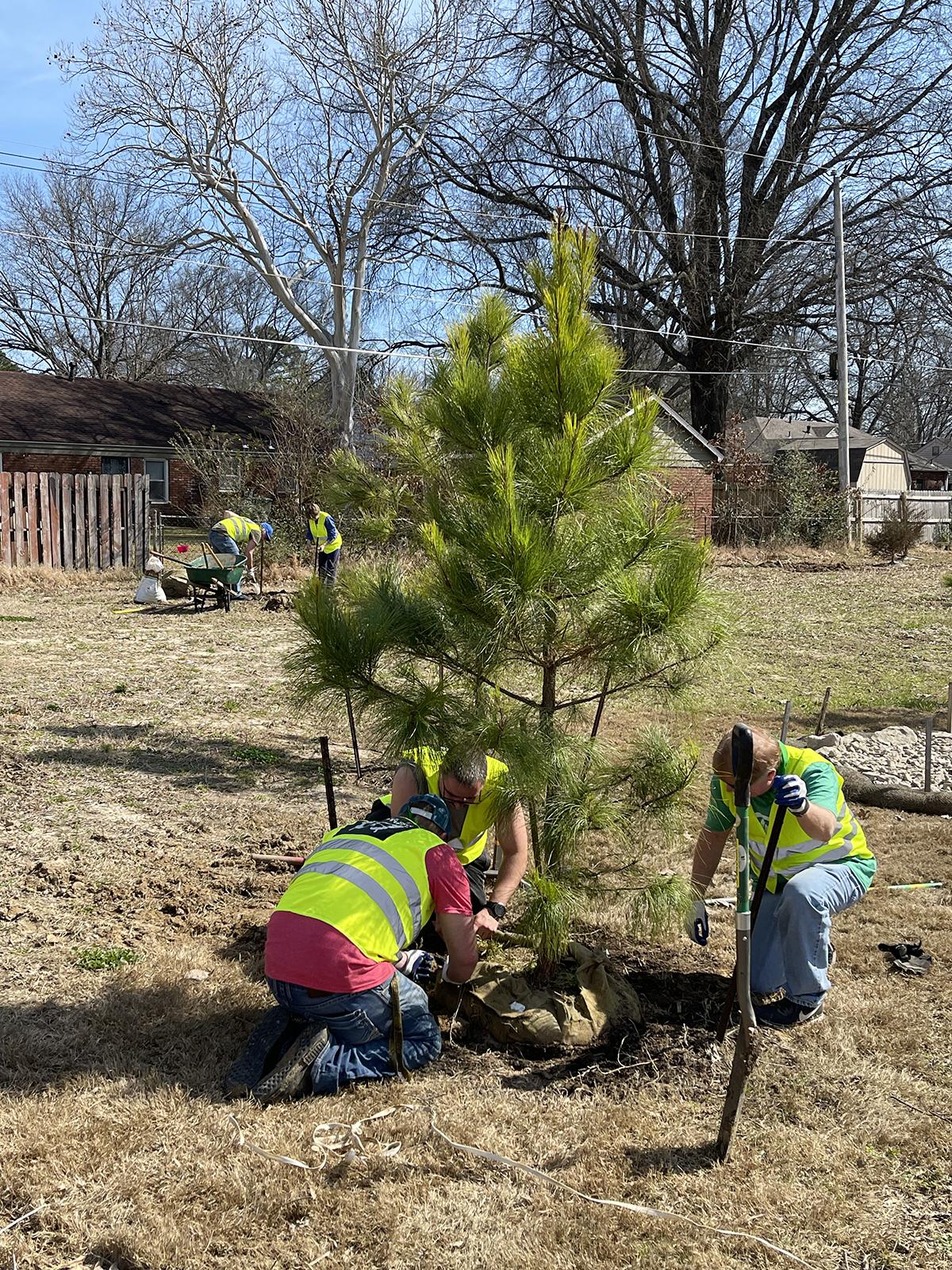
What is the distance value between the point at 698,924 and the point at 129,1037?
212 cm

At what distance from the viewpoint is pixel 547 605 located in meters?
3.48

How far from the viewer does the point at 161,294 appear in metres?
39.6

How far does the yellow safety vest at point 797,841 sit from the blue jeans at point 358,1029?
4.66 feet

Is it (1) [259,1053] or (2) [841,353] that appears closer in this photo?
(1) [259,1053]

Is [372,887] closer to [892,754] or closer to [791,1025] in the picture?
[791,1025]

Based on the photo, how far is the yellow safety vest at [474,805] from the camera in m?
3.91

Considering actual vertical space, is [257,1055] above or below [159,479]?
below

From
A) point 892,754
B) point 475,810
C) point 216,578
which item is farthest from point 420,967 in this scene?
point 216,578

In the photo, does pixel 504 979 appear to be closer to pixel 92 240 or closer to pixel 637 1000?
pixel 637 1000

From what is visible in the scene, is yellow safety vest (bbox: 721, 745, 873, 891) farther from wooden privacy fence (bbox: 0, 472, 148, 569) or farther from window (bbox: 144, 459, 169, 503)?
window (bbox: 144, 459, 169, 503)

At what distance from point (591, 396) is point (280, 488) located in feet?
54.5

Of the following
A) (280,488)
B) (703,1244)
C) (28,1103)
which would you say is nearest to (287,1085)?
(28,1103)

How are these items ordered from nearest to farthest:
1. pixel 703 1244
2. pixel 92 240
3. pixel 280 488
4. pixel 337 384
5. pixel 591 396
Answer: pixel 703 1244, pixel 591 396, pixel 280 488, pixel 337 384, pixel 92 240

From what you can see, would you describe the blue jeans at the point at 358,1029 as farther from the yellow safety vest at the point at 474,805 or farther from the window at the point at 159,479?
the window at the point at 159,479
